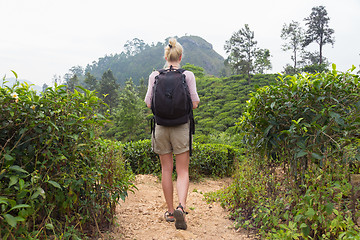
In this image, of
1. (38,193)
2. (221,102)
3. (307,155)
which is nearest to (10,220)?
(38,193)

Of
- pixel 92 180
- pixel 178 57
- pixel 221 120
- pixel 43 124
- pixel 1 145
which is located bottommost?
pixel 221 120

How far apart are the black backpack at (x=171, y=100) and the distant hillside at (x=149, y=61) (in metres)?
85.6

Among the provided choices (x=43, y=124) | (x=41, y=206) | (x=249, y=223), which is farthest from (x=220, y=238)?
(x=43, y=124)

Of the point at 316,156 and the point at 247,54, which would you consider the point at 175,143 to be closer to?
the point at 316,156

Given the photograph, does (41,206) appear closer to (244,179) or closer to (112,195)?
(112,195)

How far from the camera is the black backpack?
2.37 metres

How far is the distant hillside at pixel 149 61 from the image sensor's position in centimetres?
9400

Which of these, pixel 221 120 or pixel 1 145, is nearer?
pixel 1 145

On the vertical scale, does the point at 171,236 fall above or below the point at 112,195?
below

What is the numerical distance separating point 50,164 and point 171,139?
44.1 inches

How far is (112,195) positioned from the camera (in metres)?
2.26

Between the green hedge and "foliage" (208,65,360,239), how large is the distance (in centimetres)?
284

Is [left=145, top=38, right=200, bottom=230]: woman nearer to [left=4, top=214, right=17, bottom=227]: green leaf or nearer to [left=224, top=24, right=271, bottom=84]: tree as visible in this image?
[left=4, top=214, right=17, bottom=227]: green leaf

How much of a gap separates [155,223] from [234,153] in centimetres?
383
